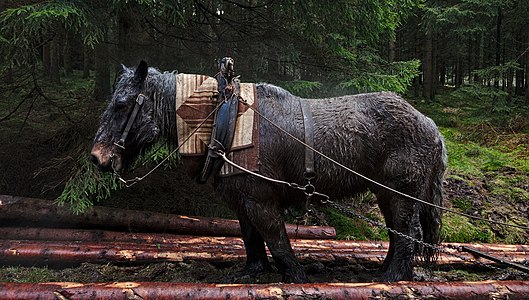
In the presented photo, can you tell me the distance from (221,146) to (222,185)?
354 mm

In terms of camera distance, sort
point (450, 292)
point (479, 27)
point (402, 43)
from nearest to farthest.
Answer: point (450, 292)
point (479, 27)
point (402, 43)

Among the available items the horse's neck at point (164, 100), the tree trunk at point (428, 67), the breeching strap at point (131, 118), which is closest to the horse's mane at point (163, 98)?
the horse's neck at point (164, 100)

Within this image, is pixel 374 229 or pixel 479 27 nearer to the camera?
pixel 374 229

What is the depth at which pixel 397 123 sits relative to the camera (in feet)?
11.5

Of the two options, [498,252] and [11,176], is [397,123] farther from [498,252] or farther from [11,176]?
[11,176]

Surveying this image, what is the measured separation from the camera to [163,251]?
4.41 metres

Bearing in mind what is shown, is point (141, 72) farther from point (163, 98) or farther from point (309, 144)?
point (309, 144)

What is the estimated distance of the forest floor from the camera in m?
4.09

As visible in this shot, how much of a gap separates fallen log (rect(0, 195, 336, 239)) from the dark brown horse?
4.99 feet

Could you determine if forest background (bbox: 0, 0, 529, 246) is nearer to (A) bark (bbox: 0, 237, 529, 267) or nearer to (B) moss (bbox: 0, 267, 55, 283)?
(A) bark (bbox: 0, 237, 529, 267)

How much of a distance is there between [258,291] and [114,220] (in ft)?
10.0

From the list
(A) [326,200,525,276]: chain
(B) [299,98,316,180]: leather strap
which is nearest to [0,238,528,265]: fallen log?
(A) [326,200,525,276]: chain

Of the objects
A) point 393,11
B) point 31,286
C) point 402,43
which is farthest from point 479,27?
point 31,286

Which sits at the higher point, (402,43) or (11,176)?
(402,43)
